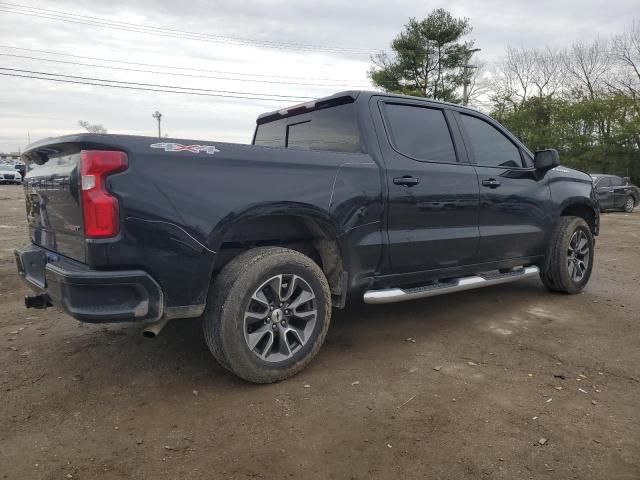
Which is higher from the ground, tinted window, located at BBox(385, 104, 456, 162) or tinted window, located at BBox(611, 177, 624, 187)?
tinted window, located at BBox(385, 104, 456, 162)

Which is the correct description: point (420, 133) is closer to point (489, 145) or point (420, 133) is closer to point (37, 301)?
point (489, 145)

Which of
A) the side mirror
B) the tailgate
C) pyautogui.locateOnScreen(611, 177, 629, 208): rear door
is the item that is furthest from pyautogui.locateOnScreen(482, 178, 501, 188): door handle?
pyautogui.locateOnScreen(611, 177, 629, 208): rear door

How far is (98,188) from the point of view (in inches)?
102

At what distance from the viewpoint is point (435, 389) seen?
10.3 feet

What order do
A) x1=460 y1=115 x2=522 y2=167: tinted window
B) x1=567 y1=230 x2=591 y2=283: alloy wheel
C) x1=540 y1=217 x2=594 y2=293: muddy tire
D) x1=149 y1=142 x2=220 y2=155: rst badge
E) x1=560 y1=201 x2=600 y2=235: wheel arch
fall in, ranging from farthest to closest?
x1=560 y1=201 x2=600 y2=235: wheel arch < x1=567 y1=230 x2=591 y2=283: alloy wheel < x1=540 y1=217 x2=594 y2=293: muddy tire < x1=460 y1=115 x2=522 y2=167: tinted window < x1=149 y1=142 x2=220 y2=155: rst badge

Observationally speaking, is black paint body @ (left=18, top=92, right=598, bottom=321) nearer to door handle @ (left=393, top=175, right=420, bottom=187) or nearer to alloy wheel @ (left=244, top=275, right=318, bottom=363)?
door handle @ (left=393, top=175, right=420, bottom=187)

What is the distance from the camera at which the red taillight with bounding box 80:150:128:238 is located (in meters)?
2.58

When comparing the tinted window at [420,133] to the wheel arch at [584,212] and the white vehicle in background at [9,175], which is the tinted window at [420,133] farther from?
the white vehicle in background at [9,175]

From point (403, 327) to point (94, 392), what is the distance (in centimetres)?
244

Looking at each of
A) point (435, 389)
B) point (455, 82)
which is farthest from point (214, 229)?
point (455, 82)

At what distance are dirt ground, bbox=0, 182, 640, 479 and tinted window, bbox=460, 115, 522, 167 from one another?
1442 mm

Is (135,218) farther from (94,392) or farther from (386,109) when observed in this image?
(386,109)

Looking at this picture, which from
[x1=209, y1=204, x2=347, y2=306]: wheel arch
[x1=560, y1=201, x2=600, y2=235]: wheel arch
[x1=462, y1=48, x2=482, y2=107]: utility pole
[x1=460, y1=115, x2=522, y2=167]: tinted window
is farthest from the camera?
[x1=462, y1=48, x2=482, y2=107]: utility pole

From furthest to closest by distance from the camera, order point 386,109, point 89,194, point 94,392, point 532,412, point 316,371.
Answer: point 386,109
point 316,371
point 94,392
point 532,412
point 89,194
